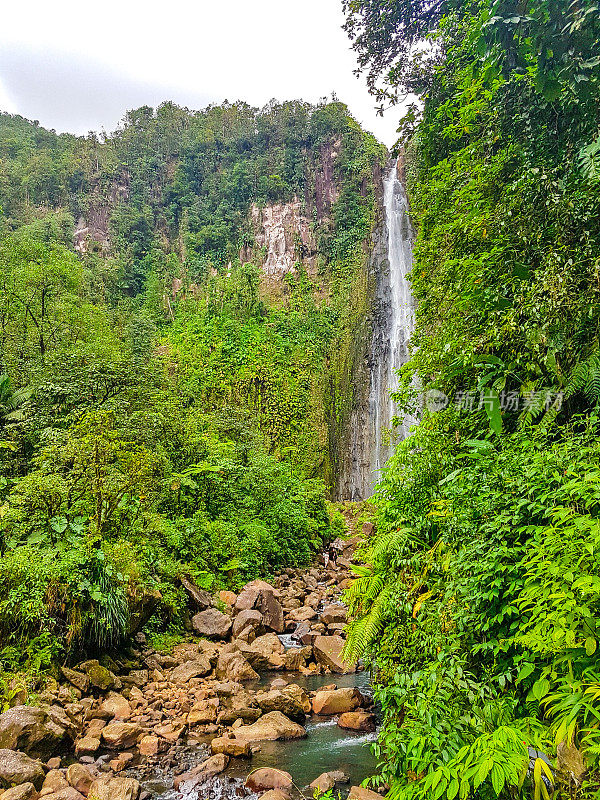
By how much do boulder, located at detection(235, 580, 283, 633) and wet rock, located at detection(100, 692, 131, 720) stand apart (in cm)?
355

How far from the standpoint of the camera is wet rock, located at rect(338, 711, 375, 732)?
5.71 metres

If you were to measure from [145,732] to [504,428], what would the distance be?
5.16 metres

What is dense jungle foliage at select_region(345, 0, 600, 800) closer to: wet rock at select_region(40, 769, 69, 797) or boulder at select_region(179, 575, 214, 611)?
wet rock at select_region(40, 769, 69, 797)

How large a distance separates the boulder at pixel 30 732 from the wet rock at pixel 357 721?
3059 mm

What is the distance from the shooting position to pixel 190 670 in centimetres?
738

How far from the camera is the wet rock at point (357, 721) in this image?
5.71 m

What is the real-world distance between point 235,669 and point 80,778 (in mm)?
3022

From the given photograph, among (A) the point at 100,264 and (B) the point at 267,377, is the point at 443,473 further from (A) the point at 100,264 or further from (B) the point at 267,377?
(A) the point at 100,264

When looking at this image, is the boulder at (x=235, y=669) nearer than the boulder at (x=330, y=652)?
Yes

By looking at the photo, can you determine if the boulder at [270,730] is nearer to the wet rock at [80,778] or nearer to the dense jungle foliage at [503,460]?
the wet rock at [80,778]

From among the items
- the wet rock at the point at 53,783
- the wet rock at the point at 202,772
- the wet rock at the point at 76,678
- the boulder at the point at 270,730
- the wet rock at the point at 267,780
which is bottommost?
the boulder at the point at 270,730

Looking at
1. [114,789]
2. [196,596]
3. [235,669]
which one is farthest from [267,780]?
[196,596]

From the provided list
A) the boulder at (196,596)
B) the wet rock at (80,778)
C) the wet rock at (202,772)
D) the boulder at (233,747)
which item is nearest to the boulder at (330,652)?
the boulder at (233,747)

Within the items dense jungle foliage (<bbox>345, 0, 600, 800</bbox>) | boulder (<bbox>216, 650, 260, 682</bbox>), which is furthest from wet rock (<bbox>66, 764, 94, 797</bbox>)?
boulder (<bbox>216, 650, 260, 682</bbox>)
